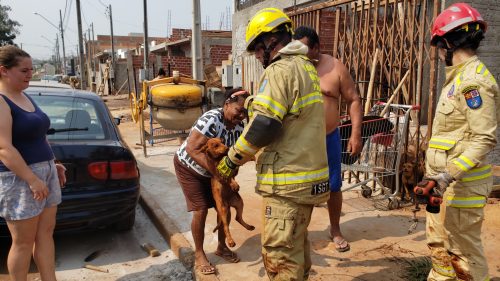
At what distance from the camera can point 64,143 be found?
11.7 feet

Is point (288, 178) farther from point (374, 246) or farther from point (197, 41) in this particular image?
point (197, 41)

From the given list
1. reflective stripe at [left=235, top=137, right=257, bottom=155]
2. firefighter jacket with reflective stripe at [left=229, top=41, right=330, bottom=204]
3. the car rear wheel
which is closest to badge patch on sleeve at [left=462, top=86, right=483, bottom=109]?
firefighter jacket with reflective stripe at [left=229, top=41, right=330, bottom=204]

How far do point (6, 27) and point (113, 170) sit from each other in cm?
3920

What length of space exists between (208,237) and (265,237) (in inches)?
72.9

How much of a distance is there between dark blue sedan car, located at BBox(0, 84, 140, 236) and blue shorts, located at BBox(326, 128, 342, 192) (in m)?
1.82

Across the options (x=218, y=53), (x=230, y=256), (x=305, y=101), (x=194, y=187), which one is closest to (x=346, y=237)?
(x=230, y=256)

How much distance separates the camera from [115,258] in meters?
3.85

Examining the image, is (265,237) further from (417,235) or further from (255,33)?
(417,235)

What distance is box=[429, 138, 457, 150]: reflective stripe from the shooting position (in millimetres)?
2416

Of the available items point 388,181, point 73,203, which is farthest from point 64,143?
point 388,181

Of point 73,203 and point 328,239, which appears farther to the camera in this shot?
point 328,239

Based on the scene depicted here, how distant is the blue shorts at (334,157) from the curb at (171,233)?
4.38 feet

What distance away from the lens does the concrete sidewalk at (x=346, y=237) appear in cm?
329

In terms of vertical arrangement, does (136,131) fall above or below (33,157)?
below
